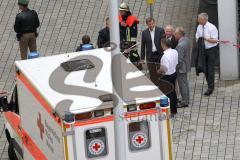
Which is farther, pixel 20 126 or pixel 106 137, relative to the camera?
pixel 20 126

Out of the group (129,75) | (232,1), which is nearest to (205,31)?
(232,1)

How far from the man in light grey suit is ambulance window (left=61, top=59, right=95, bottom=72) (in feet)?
12.4

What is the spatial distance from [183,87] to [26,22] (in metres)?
4.13

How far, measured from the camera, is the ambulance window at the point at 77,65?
543 inches

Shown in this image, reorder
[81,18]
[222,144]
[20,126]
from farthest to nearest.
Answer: [81,18] < [222,144] < [20,126]

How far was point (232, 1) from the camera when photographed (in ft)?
60.9

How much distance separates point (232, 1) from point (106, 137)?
6.97m

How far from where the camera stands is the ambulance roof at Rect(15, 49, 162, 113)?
12.7 metres

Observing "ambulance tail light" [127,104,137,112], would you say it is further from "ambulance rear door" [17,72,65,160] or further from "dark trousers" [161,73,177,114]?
"dark trousers" [161,73,177,114]

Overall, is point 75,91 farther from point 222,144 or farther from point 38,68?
point 222,144

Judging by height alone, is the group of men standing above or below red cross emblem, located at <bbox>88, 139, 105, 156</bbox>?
below

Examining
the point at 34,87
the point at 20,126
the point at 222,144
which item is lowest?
the point at 222,144

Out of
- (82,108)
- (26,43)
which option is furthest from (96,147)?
(26,43)

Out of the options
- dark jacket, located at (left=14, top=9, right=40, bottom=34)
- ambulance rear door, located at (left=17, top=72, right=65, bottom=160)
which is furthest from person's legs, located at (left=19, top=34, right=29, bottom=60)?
ambulance rear door, located at (left=17, top=72, right=65, bottom=160)
